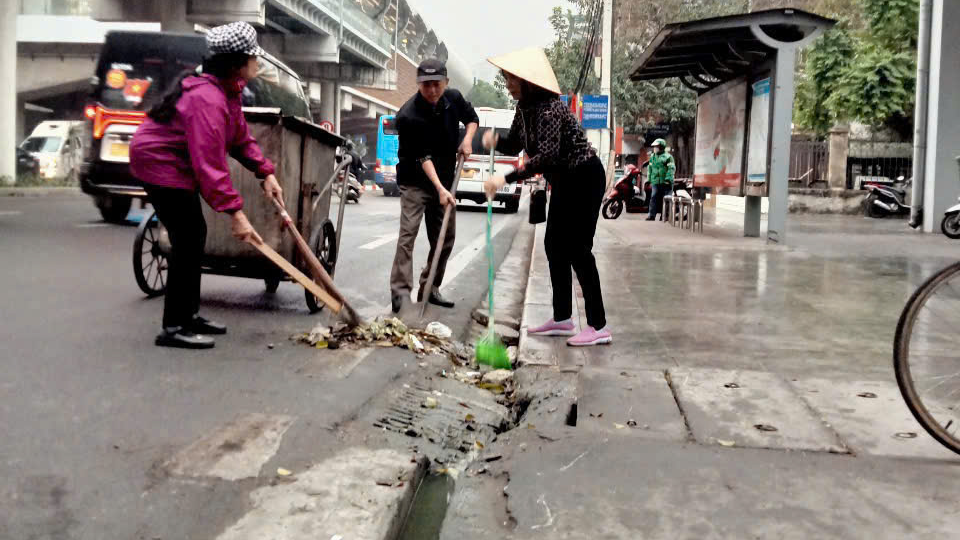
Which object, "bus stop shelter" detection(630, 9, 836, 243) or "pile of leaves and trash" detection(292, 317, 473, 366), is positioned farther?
"bus stop shelter" detection(630, 9, 836, 243)

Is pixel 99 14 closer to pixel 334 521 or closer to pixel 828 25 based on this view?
pixel 828 25

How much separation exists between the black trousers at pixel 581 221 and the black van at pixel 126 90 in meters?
6.25

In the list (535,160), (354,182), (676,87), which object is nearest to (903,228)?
(354,182)

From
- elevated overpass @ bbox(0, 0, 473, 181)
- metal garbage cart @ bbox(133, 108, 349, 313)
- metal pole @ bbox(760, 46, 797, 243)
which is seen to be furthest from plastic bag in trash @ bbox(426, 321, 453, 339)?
elevated overpass @ bbox(0, 0, 473, 181)

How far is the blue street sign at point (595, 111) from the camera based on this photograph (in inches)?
944

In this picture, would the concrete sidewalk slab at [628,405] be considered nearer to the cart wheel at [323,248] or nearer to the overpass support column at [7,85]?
the cart wheel at [323,248]

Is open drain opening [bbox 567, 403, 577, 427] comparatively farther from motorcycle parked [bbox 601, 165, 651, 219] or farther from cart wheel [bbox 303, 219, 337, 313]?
motorcycle parked [bbox 601, 165, 651, 219]

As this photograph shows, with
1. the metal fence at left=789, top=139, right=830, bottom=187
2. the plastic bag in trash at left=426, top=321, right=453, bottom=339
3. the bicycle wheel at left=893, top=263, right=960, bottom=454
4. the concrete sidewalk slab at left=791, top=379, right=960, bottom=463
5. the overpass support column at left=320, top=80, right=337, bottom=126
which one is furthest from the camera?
the overpass support column at left=320, top=80, right=337, bottom=126

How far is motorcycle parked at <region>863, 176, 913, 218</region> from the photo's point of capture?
2169cm

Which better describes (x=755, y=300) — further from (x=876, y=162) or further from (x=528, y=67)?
(x=876, y=162)

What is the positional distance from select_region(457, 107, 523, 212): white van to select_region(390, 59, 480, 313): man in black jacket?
44.6 feet

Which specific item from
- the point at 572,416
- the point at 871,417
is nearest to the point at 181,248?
the point at 572,416

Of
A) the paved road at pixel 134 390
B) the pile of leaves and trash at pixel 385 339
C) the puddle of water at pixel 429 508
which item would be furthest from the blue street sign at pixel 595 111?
the puddle of water at pixel 429 508

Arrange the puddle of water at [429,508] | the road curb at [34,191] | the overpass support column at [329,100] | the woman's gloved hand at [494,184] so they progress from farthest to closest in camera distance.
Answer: the overpass support column at [329,100]
the road curb at [34,191]
the woman's gloved hand at [494,184]
the puddle of water at [429,508]
